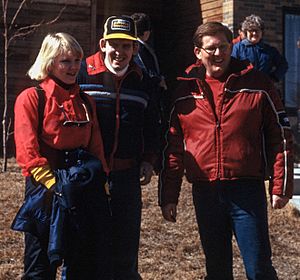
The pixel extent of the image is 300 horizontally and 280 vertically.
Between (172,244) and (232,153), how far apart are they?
9.48ft

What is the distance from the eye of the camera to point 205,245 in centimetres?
391

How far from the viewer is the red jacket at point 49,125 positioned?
3.53 metres

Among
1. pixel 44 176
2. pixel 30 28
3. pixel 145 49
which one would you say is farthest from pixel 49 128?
pixel 30 28

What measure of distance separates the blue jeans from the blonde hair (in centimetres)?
107

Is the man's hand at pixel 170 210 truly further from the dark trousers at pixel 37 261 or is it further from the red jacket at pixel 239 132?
the dark trousers at pixel 37 261

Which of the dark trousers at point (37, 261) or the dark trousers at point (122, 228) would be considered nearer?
the dark trousers at point (37, 261)

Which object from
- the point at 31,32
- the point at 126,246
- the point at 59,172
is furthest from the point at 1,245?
the point at 31,32

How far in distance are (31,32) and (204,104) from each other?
8.27 m

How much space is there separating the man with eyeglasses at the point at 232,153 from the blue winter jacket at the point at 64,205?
2.00 feet

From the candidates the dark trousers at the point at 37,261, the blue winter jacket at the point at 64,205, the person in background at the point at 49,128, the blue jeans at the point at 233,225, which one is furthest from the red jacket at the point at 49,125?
the blue jeans at the point at 233,225

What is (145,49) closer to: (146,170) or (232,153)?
(146,170)

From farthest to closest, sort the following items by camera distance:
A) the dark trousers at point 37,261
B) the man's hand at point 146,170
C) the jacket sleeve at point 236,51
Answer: the jacket sleeve at point 236,51
the man's hand at point 146,170
the dark trousers at point 37,261

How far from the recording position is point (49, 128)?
3.60 m

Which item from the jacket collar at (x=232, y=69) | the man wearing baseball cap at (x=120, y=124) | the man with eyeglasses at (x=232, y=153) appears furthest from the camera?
the man wearing baseball cap at (x=120, y=124)
